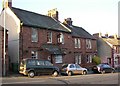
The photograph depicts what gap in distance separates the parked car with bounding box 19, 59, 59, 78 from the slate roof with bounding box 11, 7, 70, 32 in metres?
7.45

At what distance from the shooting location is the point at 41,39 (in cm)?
3716

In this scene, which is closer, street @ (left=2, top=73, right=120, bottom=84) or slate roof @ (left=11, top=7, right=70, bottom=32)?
street @ (left=2, top=73, right=120, bottom=84)

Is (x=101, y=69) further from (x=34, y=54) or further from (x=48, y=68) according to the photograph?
(x=48, y=68)

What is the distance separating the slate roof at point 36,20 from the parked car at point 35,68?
745cm

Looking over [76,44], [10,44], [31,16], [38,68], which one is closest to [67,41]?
[76,44]

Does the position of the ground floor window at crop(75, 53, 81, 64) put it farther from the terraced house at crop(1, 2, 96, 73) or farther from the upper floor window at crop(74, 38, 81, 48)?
the upper floor window at crop(74, 38, 81, 48)

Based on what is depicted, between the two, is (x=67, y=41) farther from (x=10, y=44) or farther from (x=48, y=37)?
(x=10, y=44)

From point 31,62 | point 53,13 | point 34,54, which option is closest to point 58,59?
point 34,54

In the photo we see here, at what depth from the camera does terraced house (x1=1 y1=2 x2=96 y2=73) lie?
34594mm

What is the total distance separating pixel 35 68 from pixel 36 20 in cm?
1185

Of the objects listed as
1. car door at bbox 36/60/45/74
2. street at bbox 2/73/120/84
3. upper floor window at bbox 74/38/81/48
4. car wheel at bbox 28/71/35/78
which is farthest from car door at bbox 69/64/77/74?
upper floor window at bbox 74/38/81/48

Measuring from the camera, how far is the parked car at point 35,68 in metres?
27.9

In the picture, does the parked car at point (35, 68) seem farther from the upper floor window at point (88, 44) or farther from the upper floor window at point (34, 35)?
the upper floor window at point (88, 44)

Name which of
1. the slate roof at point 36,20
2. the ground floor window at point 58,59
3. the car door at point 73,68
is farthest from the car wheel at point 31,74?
the ground floor window at point 58,59
